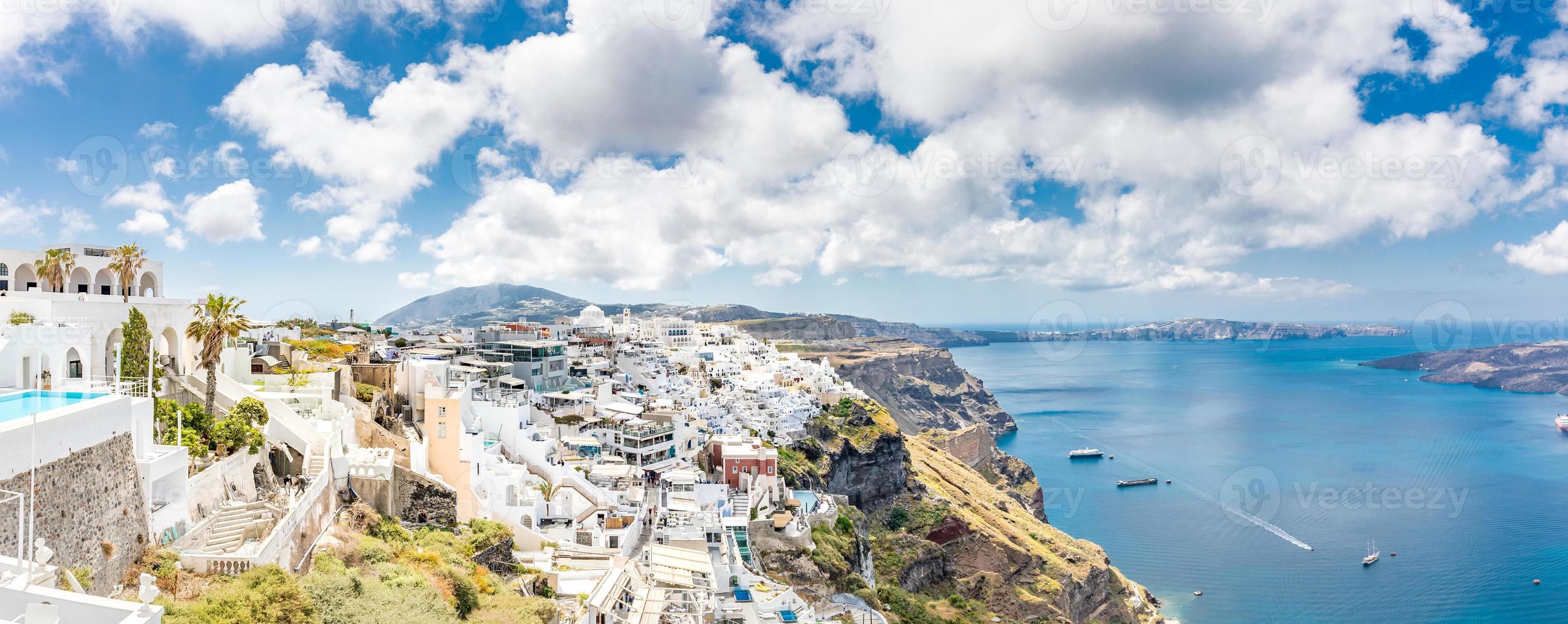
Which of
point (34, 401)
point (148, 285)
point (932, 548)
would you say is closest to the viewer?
point (34, 401)

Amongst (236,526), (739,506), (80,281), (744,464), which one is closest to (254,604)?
(236,526)

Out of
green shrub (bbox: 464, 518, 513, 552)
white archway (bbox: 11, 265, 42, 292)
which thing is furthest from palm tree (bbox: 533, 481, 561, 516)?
white archway (bbox: 11, 265, 42, 292)

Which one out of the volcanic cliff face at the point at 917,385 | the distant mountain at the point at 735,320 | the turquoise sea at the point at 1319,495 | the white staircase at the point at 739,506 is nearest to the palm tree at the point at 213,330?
the white staircase at the point at 739,506

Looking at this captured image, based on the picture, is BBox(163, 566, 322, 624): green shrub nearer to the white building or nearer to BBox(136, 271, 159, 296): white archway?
the white building

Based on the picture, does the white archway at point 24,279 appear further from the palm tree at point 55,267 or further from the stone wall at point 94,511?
the stone wall at point 94,511

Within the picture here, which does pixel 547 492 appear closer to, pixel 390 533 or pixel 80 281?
pixel 390 533

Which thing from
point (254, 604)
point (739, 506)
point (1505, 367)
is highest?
point (254, 604)
